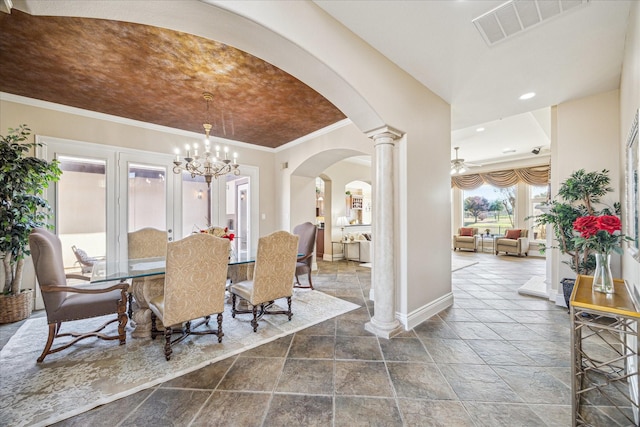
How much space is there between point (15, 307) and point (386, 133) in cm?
472

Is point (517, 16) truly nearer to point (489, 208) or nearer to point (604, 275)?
point (604, 275)

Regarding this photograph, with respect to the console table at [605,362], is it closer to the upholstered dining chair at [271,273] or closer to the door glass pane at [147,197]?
the upholstered dining chair at [271,273]

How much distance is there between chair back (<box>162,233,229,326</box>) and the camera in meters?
2.01

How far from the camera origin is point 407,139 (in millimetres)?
2682

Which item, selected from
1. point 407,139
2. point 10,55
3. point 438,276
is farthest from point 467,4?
point 10,55

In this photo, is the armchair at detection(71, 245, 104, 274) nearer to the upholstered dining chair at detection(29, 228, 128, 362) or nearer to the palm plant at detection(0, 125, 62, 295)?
the palm plant at detection(0, 125, 62, 295)

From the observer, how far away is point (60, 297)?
2.12 meters

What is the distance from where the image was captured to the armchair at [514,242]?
24.3 ft

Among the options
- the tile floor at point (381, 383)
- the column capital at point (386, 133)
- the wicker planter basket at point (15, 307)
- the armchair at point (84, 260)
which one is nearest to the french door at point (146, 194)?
the armchair at point (84, 260)

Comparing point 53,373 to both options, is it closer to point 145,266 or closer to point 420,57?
point 145,266

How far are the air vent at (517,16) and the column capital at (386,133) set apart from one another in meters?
1.02

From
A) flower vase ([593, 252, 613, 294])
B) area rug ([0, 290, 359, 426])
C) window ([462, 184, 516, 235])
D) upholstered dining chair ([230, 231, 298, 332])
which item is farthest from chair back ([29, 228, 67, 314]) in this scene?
window ([462, 184, 516, 235])

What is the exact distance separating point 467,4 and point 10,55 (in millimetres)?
4188

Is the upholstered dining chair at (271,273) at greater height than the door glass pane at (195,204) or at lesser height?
lesser
